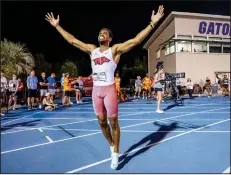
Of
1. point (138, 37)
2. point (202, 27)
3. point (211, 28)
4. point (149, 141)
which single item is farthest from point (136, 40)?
point (211, 28)

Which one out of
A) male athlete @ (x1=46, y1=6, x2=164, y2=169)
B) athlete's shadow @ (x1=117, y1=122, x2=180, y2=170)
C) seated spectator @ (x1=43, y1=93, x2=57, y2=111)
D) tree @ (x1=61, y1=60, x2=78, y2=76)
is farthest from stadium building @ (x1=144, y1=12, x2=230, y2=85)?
male athlete @ (x1=46, y1=6, x2=164, y2=169)

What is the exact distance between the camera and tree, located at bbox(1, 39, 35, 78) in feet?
55.4

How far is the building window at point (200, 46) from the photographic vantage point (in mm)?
25230

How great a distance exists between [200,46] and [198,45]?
0.84 ft

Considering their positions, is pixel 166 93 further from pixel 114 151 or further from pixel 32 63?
pixel 114 151

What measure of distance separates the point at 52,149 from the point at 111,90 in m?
2.02

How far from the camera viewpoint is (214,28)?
2559cm

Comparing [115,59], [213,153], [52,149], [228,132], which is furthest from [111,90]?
[228,132]

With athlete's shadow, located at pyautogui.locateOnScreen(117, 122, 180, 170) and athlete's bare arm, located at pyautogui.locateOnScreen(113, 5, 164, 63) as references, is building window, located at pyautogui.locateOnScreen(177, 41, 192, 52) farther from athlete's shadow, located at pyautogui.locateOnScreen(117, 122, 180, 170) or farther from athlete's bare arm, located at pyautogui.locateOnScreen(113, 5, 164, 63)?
athlete's bare arm, located at pyautogui.locateOnScreen(113, 5, 164, 63)

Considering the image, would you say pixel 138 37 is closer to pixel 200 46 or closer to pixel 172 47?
pixel 172 47

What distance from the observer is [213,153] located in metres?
4.45

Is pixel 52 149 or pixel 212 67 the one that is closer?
pixel 52 149

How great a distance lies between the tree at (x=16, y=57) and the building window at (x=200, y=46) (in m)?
16.3

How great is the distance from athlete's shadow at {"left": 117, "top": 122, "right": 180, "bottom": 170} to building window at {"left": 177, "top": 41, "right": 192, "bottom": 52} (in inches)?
732
